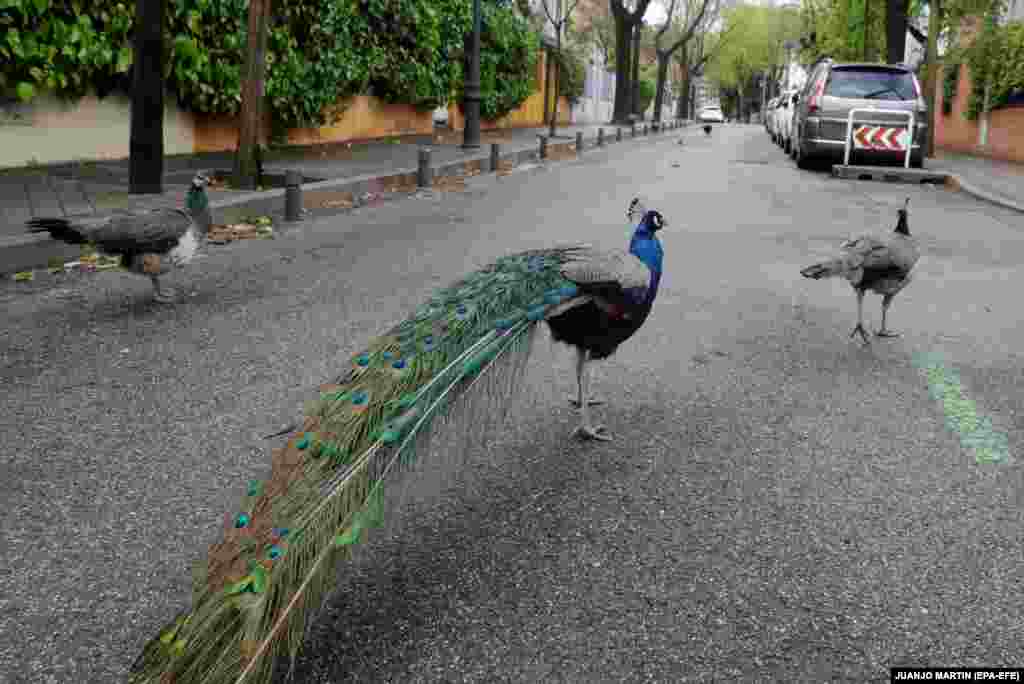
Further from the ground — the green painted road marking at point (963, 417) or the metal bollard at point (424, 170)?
the metal bollard at point (424, 170)

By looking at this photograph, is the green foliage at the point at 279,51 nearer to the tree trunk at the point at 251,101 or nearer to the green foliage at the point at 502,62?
the green foliage at the point at 502,62

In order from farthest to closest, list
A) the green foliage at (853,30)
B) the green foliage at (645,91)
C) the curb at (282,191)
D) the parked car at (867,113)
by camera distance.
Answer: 1. the green foliage at (645,91)
2. the green foliage at (853,30)
3. the parked car at (867,113)
4. the curb at (282,191)

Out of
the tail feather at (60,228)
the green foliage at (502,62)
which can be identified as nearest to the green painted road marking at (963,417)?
the tail feather at (60,228)

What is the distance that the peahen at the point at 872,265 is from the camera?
5.11 m

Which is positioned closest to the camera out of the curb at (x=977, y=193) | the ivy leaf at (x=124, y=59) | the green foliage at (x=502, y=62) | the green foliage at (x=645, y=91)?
the ivy leaf at (x=124, y=59)

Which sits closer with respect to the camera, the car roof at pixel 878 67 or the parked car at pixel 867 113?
the parked car at pixel 867 113

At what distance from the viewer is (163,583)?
251 cm

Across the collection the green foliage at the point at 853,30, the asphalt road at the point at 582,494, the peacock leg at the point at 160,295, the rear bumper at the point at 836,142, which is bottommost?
the asphalt road at the point at 582,494

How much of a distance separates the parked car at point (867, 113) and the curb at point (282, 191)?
5.93 meters

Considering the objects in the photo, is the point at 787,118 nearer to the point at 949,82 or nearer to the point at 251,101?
the point at 949,82

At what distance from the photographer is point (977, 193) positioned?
45.0 feet

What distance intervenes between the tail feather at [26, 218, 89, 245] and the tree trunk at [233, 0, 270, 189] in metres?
5.47

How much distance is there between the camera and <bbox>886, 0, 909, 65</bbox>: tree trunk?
25.3m

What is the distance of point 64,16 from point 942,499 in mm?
10923
